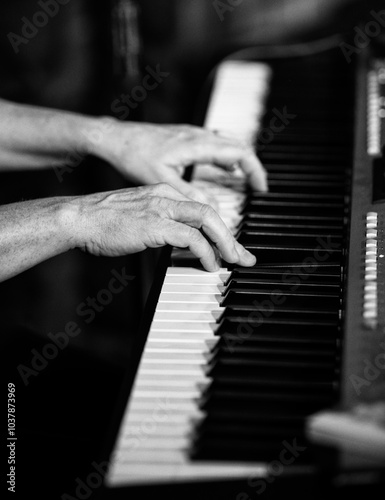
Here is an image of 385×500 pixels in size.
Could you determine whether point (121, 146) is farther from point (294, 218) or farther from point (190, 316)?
point (190, 316)

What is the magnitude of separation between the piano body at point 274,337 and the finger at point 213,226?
1.2 inches

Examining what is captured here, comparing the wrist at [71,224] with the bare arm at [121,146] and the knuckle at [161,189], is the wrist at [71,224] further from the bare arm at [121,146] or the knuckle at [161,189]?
the bare arm at [121,146]

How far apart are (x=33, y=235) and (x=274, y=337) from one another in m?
0.43

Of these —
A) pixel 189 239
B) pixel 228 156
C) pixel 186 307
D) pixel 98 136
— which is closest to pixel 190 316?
pixel 186 307

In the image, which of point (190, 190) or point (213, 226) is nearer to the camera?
point (213, 226)

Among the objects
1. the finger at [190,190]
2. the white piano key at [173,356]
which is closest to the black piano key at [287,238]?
the finger at [190,190]

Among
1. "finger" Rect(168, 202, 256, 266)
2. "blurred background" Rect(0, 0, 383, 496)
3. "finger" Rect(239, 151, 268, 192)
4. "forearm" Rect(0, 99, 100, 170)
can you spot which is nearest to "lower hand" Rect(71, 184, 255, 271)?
"finger" Rect(168, 202, 256, 266)

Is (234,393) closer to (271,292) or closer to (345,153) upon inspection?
(271,292)

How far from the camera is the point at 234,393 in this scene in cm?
86

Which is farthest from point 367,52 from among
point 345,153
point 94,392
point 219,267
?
point 94,392

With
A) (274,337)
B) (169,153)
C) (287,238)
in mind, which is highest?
(169,153)

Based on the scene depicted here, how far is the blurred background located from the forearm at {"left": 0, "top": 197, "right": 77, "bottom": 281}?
102cm

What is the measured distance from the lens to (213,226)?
3.65 ft

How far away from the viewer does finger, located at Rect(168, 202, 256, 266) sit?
1.11m
